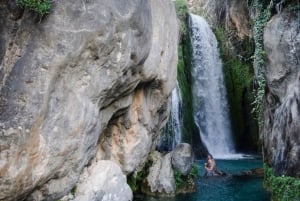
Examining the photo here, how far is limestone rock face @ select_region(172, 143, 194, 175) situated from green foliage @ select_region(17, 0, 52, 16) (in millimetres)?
9038

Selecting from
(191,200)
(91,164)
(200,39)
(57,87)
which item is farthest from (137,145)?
(200,39)

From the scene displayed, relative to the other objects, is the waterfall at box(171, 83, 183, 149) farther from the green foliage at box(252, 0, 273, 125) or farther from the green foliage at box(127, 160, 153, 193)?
the green foliage at box(252, 0, 273, 125)

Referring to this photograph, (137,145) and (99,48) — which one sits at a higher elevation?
(99,48)

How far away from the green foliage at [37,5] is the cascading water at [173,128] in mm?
13596

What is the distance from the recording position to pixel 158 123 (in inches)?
583

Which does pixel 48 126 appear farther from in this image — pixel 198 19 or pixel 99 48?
pixel 198 19

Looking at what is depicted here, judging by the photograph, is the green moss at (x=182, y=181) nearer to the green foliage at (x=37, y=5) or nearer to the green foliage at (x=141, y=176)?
the green foliage at (x=141, y=176)

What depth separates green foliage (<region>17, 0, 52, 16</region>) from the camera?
8.46m

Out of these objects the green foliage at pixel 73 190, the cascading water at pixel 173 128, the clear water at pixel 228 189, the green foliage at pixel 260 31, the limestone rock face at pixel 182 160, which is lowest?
the clear water at pixel 228 189

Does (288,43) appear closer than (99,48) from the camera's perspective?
No

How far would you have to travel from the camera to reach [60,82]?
879 cm

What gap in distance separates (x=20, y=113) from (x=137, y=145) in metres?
5.06

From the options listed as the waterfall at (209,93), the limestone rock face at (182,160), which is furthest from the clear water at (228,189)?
the waterfall at (209,93)

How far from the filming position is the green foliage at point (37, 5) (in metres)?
8.46
